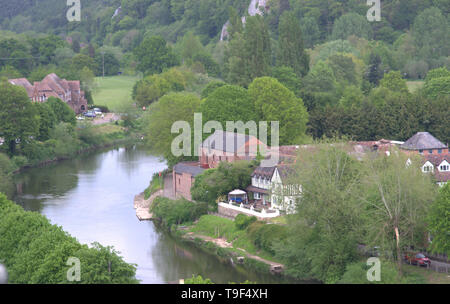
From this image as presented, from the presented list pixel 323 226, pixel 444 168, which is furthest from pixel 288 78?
pixel 323 226

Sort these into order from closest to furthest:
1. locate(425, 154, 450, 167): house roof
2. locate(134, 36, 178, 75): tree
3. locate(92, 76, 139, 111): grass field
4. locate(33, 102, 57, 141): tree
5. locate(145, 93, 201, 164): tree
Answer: locate(425, 154, 450, 167): house roof, locate(145, 93, 201, 164): tree, locate(33, 102, 57, 141): tree, locate(92, 76, 139, 111): grass field, locate(134, 36, 178, 75): tree

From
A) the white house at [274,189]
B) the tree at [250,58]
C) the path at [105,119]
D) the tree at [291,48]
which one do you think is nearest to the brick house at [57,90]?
the path at [105,119]

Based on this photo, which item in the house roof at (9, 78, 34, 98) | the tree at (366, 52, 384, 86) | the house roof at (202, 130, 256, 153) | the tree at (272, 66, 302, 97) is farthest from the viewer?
the tree at (366, 52, 384, 86)

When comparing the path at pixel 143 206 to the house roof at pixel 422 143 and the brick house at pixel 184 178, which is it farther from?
the house roof at pixel 422 143

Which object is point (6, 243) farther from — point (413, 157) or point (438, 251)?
point (413, 157)

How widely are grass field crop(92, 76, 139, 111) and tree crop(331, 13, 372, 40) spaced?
89.2 feet

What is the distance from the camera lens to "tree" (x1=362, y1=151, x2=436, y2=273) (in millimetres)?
35188

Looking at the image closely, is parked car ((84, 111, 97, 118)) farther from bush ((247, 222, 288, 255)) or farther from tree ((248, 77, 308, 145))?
bush ((247, 222, 288, 255))

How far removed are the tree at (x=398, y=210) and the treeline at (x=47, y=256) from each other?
10.4 metres

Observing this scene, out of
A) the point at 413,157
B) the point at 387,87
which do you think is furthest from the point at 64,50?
the point at 413,157

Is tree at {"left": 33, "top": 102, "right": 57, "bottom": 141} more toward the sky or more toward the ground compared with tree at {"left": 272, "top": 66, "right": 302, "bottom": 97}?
more toward the ground

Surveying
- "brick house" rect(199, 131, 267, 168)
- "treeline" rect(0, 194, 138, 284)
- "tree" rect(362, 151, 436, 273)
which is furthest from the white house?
"treeline" rect(0, 194, 138, 284)

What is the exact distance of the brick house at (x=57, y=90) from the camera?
84.8 meters

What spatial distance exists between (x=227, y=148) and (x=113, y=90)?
54481mm
